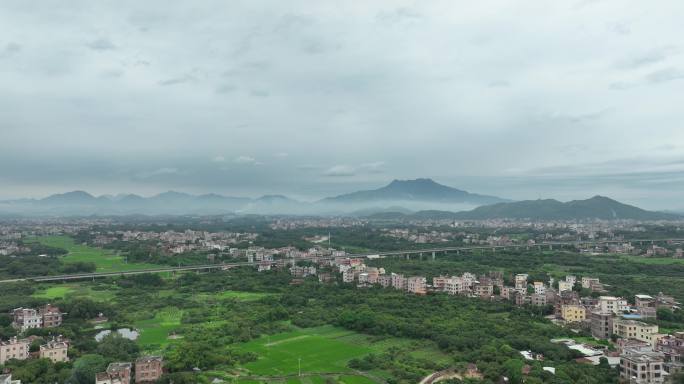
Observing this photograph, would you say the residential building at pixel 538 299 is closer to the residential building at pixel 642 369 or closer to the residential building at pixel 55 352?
the residential building at pixel 642 369

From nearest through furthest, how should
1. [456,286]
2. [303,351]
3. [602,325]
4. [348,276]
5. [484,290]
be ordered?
[303,351] < [602,325] < [484,290] < [456,286] < [348,276]

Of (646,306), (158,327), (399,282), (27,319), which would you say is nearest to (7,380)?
(158,327)

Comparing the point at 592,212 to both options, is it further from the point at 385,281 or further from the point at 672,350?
the point at 672,350

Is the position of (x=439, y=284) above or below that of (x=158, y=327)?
above

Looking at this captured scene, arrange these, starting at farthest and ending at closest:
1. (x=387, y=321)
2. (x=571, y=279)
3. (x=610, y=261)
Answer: (x=610, y=261) < (x=571, y=279) < (x=387, y=321)

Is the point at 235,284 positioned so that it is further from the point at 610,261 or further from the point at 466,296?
the point at 610,261

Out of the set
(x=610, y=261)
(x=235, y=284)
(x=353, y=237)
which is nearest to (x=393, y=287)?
(x=235, y=284)

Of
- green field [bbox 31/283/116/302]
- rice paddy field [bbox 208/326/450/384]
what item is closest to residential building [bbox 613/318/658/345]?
rice paddy field [bbox 208/326/450/384]
